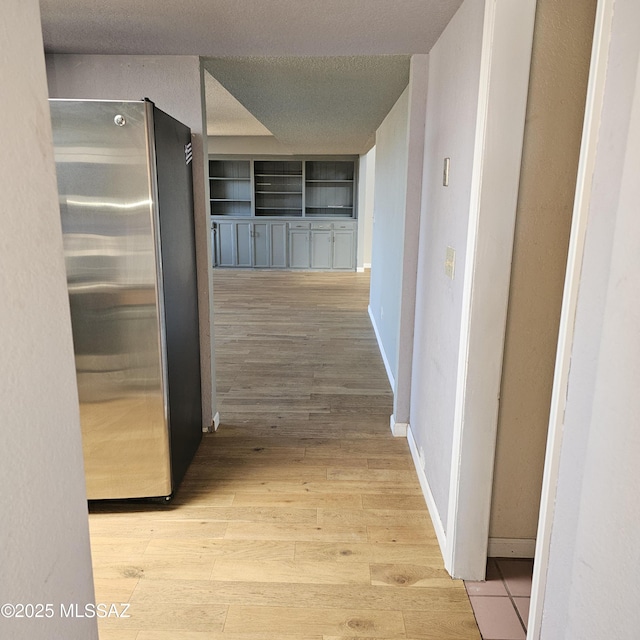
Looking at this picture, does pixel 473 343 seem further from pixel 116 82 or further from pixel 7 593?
pixel 116 82

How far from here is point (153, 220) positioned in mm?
2178

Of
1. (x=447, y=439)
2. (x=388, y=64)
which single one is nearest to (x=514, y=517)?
(x=447, y=439)

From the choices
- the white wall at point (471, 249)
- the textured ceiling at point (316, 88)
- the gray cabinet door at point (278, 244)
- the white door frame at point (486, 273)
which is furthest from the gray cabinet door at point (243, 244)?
the white door frame at point (486, 273)

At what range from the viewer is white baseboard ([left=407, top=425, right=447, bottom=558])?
2.15 m

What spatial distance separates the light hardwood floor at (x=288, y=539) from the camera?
69.9 inches

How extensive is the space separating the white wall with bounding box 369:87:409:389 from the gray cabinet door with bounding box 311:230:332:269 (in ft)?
12.8

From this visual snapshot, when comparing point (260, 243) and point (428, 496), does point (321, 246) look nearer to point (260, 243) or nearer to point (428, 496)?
point (260, 243)

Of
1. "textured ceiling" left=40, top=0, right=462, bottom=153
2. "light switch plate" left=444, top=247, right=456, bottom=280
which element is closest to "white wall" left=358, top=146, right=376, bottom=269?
"textured ceiling" left=40, top=0, right=462, bottom=153

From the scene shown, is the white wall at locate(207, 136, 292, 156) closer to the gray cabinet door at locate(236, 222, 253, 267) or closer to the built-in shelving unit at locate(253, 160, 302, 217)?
the built-in shelving unit at locate(253, 160, 302, 217)

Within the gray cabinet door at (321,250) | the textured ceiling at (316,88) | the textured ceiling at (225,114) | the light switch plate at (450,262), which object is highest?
the textured ceiling at (225,114)

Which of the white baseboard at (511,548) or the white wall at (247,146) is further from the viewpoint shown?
the white wall at (247,146)

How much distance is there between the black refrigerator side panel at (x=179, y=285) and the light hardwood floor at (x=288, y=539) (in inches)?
10.5

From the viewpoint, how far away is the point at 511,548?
6.87ft

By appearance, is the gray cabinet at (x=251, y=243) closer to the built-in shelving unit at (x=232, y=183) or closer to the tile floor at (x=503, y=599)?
the built-in shelving unit at (x=232, y=183)
